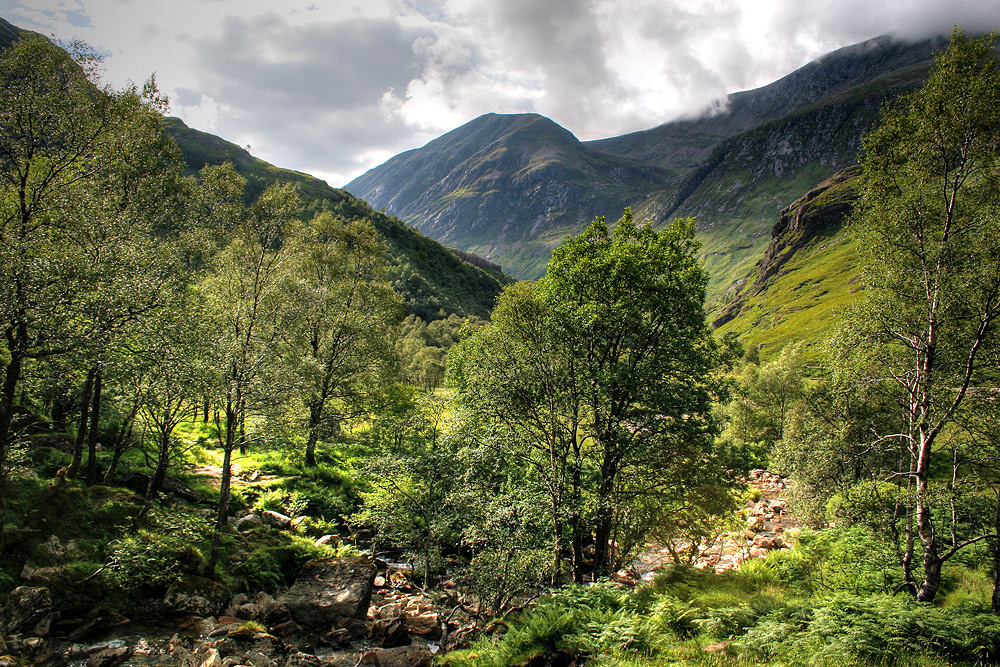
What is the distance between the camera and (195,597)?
1569cm

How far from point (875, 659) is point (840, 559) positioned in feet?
38.4

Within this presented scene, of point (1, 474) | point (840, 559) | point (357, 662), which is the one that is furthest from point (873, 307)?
point (1, 474)

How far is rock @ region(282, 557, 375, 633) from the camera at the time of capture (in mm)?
16906

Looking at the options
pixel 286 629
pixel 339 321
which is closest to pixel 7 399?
pixel 286 629

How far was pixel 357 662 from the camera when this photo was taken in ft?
48.9

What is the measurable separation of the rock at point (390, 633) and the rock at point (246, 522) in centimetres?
834

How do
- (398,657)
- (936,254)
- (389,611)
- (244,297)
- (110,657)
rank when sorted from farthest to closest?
(244,297)
(389,611)
(936,254)
(398,657)
(110,657)

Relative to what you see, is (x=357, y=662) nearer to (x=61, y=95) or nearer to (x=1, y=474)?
(x=1, y=474)

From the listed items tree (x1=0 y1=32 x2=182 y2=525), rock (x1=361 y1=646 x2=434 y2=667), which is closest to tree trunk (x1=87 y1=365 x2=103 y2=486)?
tree (x1=0 y1=32 x2=182 y2=525)

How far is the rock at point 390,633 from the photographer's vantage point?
54.3ft

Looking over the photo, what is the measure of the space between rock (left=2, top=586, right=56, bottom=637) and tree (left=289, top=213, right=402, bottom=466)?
14.7 meters

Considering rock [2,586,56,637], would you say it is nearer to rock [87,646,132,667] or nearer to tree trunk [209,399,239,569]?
rock [87,646,132,667]

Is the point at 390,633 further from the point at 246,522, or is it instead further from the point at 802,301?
the point at 802,301

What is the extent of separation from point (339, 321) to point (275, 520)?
13.2 metres
